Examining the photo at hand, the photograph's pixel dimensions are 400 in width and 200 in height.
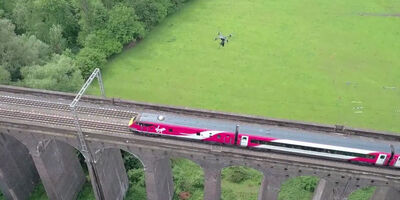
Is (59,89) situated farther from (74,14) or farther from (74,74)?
(74,14)

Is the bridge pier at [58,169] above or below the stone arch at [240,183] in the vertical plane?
above

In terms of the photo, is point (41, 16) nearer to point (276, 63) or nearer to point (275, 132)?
point (276, 63)

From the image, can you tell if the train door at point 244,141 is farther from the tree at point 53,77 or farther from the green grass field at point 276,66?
the tree at point 53,77

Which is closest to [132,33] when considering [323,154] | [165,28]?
[165,28]

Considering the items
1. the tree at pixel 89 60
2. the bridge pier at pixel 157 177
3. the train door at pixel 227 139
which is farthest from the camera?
the tree at pixel 89 60

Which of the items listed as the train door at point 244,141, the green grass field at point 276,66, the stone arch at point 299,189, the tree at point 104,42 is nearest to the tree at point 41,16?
the tree at point 104,42

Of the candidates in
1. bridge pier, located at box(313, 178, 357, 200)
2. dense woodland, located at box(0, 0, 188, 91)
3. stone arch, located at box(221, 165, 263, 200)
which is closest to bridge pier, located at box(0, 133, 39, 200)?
dense woodland, located at box(0, 0, 188, 91)
